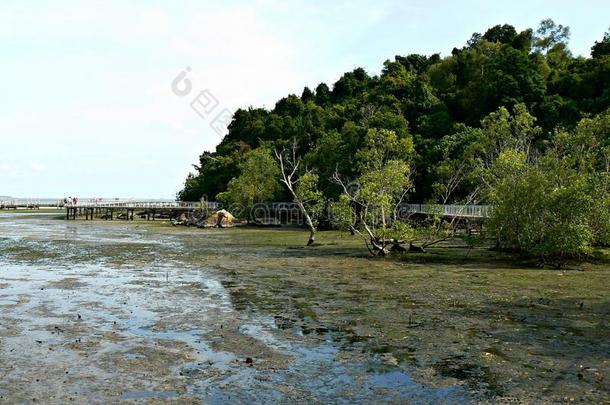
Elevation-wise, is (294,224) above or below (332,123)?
below

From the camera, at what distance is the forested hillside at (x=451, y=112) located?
6169cm

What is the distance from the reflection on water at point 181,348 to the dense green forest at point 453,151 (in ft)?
51.9

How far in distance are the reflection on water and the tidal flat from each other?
0.14ft

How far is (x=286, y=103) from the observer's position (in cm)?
14225

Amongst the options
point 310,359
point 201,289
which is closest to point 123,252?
point 201,289

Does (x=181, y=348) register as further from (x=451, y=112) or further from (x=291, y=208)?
(x=451, y=112)

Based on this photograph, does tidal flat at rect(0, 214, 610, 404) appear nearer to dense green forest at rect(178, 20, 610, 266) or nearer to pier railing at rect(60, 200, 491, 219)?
dense green forest at rect(178, 20, 610, 266)

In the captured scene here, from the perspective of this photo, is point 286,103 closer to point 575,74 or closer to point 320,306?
point 575,74

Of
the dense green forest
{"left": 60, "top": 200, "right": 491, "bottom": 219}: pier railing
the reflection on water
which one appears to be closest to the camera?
the reflection on water

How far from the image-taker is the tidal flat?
9688mm

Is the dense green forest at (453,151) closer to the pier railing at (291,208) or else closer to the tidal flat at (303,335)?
the pier railing at (291,208)

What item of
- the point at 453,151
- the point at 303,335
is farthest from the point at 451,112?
the point at 303,335

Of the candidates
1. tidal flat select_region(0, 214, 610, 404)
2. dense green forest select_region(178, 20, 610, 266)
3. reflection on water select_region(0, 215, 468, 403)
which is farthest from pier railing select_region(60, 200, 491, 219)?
reflection on water select_region(0, 215, 468, 403)

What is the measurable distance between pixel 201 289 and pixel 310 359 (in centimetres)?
1016
